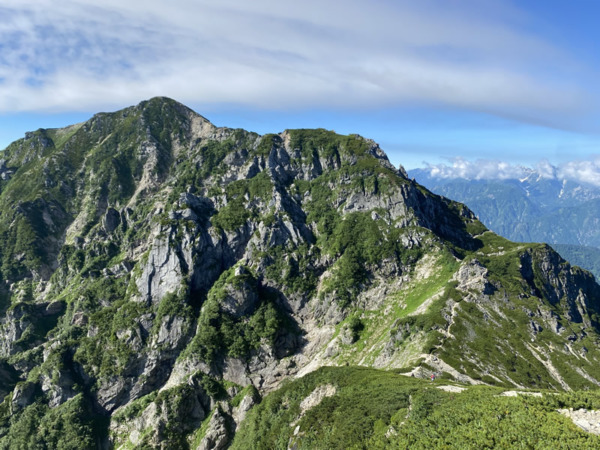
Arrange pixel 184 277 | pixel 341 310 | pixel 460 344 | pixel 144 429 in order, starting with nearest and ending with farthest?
pixel 460 344 → pixel 144 429 → pixel 341 310 → pixel 184 277

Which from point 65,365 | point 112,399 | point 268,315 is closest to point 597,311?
point 268,315

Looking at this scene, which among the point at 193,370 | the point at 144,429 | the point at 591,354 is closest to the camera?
the point at 591,354

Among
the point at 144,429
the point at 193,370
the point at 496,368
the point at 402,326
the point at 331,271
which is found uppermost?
the point at 331,271

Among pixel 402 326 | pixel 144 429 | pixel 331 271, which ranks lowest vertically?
pixel 144 429

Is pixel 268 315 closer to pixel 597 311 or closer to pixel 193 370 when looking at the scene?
pixel 193 370

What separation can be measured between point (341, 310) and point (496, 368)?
7436 cm

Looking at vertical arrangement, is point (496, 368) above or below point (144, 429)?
above

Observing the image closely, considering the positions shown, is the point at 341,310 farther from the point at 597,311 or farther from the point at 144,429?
the point at 597,311

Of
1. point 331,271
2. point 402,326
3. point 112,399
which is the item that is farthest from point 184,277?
point 402,326

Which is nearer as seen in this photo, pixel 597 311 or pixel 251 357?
pixel 251 357

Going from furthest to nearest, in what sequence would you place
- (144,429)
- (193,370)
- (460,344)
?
(193,370) → (144,429) → (460,344)

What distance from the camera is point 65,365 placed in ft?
541

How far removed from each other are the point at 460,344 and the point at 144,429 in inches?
4979

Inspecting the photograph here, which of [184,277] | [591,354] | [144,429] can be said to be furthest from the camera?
[184,277]
